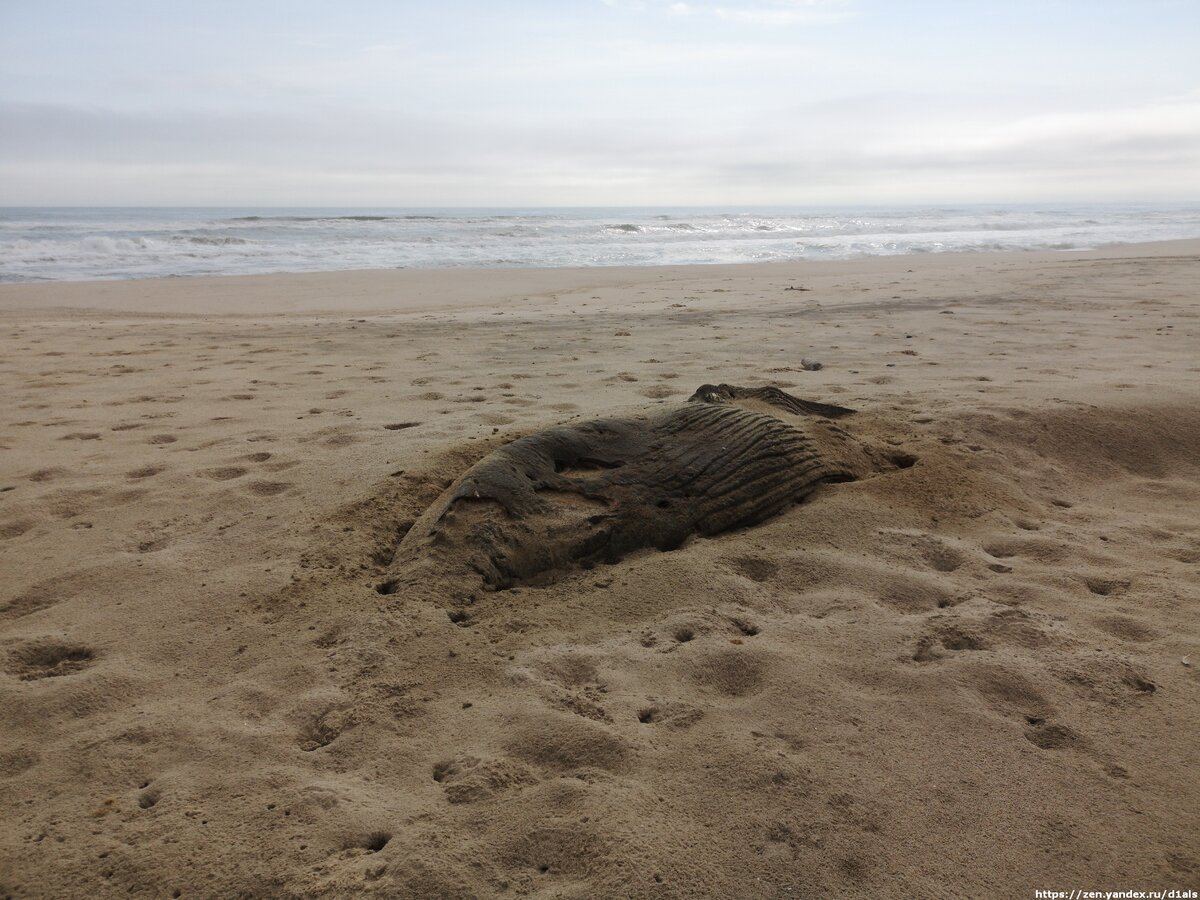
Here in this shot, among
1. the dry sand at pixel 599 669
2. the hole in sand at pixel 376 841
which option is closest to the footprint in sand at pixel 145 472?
the dry sand at pixel 599 669

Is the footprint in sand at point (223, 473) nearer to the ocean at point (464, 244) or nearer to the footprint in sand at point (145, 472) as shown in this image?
the footprint in sand at point (145, 472)

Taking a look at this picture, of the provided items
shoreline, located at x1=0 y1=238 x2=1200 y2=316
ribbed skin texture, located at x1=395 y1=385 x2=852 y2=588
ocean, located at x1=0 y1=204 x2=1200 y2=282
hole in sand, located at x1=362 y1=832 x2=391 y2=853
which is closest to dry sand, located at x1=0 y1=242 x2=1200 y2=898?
hole in sand, located at x1=362 y1=832 x2=391 y2=853

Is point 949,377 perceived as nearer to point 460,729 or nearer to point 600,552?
point 600,552

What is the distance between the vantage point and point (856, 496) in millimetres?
3352

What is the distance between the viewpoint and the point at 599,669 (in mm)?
2350

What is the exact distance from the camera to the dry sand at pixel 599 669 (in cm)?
170

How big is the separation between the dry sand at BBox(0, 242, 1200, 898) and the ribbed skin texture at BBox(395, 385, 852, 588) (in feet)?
0.47

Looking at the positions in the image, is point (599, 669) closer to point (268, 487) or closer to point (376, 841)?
Result: point (376, 841)

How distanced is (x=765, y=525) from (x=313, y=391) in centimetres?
341

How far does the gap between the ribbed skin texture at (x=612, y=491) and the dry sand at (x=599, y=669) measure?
14 centimetres

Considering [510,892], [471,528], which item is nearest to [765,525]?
[471,528]

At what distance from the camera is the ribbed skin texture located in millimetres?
2865

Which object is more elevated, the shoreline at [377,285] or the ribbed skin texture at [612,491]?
the shoreline at [377,285]

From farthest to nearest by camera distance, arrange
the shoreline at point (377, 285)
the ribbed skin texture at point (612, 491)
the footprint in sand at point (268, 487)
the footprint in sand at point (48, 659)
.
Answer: the shoreline at point (377, 285) → the footprint in sand at point (268, 487) → the ribbed skin texture at point (612, 491) → the footprint in sand at point (48, 659)
